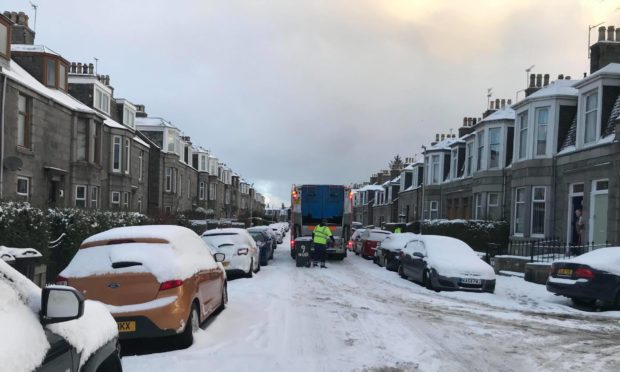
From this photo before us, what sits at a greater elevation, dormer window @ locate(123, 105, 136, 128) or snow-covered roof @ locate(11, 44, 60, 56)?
snow-covered roof @ locate(11, 44, 60, 56)

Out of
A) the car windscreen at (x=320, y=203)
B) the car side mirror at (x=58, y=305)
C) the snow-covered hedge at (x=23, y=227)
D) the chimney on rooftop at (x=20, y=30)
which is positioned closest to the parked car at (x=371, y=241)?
the car windscreen at (x=320, y=203)

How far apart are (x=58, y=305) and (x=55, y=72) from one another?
2490 centimetres

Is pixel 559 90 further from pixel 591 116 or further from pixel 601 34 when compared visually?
pixel 591 116

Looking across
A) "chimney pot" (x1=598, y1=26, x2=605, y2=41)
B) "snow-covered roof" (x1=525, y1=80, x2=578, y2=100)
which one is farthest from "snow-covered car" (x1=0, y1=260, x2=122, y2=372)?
"chimney pot" (x1=598, y1=26, x2=605, y2=41)

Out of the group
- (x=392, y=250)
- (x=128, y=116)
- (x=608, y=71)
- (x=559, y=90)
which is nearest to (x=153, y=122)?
(x=128, y=116)

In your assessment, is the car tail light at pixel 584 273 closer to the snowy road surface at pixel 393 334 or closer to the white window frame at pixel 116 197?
the snowy road surface at pixel 393 334

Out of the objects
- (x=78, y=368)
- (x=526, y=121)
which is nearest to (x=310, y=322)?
(x=78, y=368)

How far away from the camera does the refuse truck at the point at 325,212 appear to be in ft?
76.5

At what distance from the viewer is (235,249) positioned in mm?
15031

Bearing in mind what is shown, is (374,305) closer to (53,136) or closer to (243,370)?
(243,370)

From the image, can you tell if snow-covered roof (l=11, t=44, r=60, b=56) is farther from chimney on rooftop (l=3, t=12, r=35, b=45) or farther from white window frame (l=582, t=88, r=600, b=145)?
white window frame (l=582, t=88, r=600, b=145)

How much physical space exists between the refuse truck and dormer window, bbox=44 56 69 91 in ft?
41.8

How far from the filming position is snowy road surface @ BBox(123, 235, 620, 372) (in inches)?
245

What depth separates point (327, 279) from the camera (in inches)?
628
